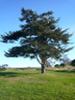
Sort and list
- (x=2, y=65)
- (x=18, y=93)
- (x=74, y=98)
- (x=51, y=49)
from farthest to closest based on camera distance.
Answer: (x=2, y=65) < (x=51, y=49) < (x=18, y=93) < (x=74, y=98)

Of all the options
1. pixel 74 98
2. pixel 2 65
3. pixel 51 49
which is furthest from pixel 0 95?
pixel 2 65

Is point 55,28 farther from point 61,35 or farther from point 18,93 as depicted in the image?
point 18,93

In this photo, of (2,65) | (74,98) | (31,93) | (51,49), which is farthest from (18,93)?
(2,65)

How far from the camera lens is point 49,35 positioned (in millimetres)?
51656

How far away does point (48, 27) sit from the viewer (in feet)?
171

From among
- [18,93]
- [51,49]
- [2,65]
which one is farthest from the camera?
[2,65]

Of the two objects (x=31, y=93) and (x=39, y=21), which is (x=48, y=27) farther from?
(x=31, y=93)

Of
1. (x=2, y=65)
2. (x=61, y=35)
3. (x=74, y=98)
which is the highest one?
(x=61, y=35)

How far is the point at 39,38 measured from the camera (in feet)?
170

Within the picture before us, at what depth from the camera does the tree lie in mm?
50812

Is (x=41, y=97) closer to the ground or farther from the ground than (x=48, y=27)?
closer to the ground

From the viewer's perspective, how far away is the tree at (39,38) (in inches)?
2000

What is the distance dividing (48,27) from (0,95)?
30.6 metres

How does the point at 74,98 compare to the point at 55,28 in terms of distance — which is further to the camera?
the point at 55,28
